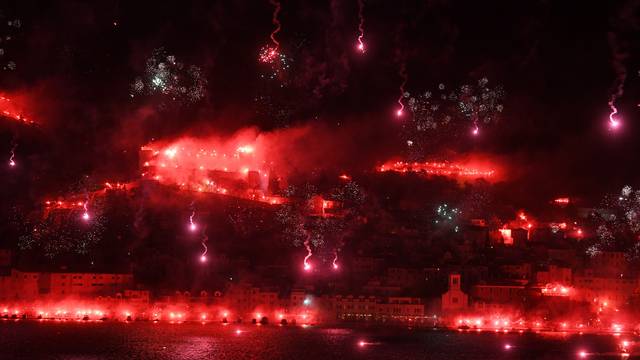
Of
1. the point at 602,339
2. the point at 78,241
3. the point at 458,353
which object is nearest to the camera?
the point at 458,353

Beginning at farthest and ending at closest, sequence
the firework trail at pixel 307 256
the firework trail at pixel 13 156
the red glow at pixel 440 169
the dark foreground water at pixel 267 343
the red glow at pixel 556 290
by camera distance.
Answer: the red glow at pixel 440 169 → the firework trail at pixel 13 156 → the firework trail at pixel 307 256 → the red glow at pixel 556 290 → the dark foreground water at pixel 267 343

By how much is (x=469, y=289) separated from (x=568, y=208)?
35.3ft

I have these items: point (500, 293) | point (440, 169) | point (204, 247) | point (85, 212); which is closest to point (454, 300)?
point (500, 293)

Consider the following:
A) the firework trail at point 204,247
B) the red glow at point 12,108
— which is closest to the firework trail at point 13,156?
the red glow at point 12,108

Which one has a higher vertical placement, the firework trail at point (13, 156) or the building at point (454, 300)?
the firework trail at point (13, 156)

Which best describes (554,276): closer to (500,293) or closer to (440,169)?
(500,293)

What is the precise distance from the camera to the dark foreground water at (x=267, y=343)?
26.7 meters

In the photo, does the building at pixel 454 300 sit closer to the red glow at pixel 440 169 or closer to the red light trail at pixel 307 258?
the red light trail at pixel 307 258

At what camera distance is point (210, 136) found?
138 feet

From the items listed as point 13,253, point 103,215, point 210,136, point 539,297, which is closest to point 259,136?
point 210,136

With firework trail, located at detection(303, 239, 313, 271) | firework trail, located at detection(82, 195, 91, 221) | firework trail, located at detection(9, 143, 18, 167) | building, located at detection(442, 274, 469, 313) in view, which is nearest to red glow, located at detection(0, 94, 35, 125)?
firework trail, located at detection(9, 143, 18, 167)

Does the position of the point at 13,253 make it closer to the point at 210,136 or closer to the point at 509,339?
the point at 210,136

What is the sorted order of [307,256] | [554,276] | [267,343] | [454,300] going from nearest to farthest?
A: 1. [267,343]
2. [454,300]
3. [554,276]
4. [307,256]

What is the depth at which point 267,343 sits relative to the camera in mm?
28422
